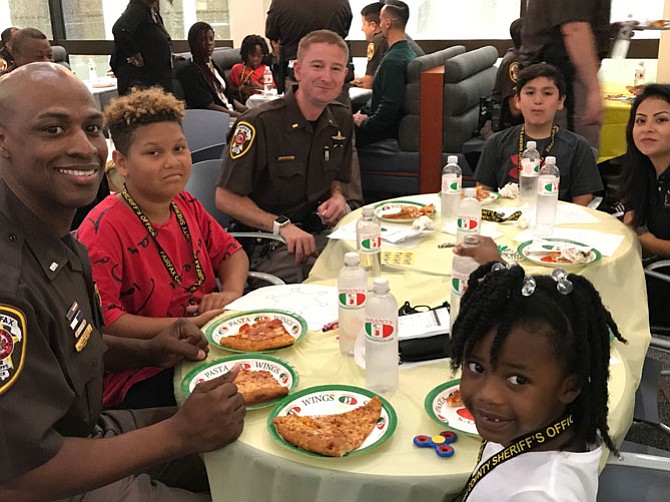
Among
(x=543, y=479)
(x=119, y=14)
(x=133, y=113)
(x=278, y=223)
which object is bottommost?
(x=278, y=223)

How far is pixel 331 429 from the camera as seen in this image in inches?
53.5

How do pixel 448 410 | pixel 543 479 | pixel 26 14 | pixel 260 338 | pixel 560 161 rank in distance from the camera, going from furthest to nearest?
pixel 26 14 → pixel 560 161 → pixel 260 338 → pixel 448 410 → pixel 543 479

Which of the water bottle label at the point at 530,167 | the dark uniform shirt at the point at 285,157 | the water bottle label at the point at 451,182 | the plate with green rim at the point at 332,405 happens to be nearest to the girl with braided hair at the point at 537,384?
the plate with green rim at the point at 332,405

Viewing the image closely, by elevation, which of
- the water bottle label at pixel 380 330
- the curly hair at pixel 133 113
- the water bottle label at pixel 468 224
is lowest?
the water bottle label at pixel 468 224

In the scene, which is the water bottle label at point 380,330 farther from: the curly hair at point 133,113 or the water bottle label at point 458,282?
the curly hair at point 133,113

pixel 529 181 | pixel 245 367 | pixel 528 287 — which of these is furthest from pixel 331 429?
pixel 529 181

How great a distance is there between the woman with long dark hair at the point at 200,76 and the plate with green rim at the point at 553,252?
14.6 ft

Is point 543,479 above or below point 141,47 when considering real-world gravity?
below

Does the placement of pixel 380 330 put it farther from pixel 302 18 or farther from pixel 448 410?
pixel 302 18

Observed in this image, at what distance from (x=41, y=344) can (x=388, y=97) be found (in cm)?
433

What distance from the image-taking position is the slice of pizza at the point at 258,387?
147 centimetres

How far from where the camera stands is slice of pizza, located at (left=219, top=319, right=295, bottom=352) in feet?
5.61

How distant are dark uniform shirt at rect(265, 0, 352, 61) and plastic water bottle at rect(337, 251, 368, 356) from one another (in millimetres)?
3921

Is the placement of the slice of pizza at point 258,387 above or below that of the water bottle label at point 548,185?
below
